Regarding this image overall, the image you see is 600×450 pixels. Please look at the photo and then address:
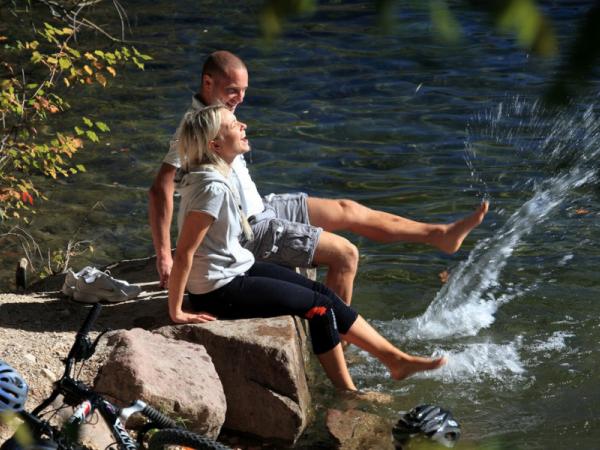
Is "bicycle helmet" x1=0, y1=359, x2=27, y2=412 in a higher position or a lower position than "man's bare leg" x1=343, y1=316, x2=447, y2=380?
higher

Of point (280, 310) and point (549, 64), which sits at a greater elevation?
point (549, 64)

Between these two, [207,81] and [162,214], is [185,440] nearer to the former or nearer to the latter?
[162,214]

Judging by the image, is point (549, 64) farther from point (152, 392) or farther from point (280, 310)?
point (280, 310)

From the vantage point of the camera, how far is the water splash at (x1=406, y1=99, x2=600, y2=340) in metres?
6.73

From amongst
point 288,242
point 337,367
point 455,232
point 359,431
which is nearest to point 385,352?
point 337,367

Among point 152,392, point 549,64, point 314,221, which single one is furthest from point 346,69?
point 549,64

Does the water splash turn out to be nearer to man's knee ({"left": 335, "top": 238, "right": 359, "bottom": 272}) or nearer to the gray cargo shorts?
man's knee ({"left": 335, "top": 238, "right": 359, "bottom": 272})

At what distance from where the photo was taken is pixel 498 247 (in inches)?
327

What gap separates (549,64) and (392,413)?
14.6ft

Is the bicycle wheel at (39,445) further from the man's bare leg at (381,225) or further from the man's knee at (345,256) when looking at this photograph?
the man's bare leg at (381,225)

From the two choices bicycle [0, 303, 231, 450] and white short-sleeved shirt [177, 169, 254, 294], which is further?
white short-sleeved shirt [177, 169, 254, 294]

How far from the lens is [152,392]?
432cm

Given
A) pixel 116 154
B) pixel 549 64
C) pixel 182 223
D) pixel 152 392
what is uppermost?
pixel 549 64

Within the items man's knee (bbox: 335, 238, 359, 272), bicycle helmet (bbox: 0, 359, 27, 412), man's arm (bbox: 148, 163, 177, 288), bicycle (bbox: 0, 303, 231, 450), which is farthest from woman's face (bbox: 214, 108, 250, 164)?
bicycle helmet (bbox: 0, 359, 27, 412)
